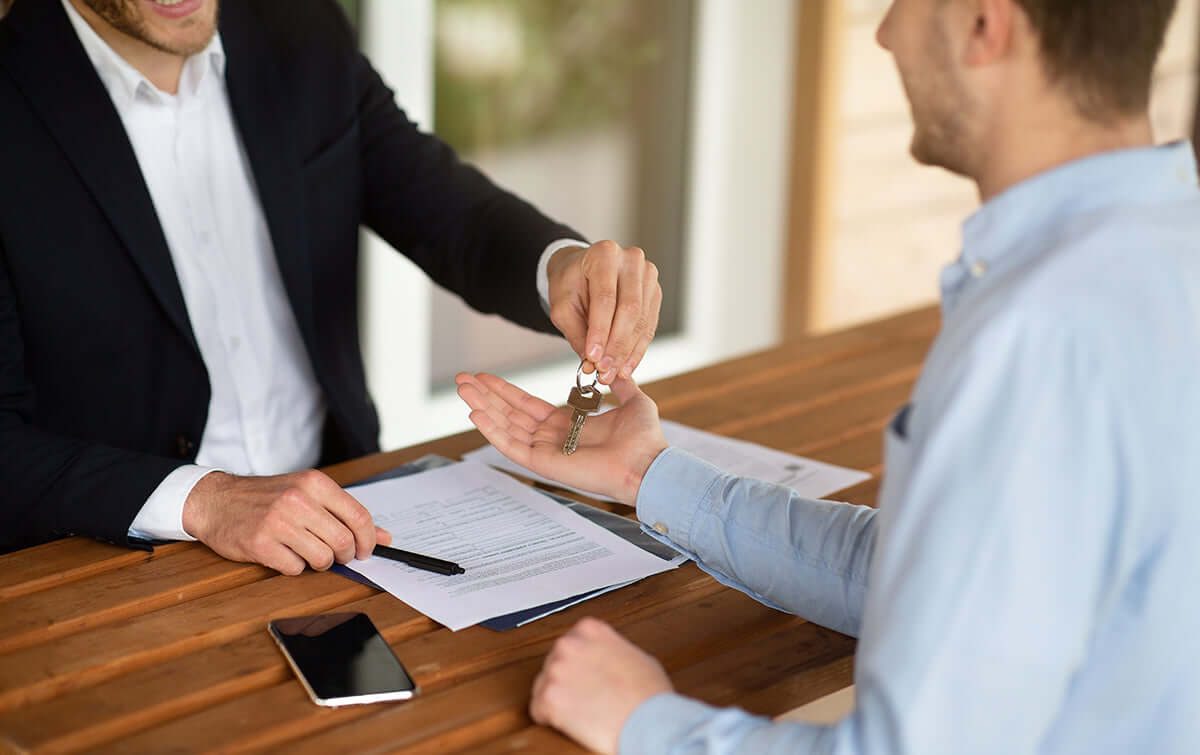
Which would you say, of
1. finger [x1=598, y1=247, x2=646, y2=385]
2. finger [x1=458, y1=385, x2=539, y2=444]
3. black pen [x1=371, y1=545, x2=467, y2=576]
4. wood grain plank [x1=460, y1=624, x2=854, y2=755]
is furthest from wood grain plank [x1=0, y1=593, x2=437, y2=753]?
finger [x1=598, y1=247, x2=646, y2=385]

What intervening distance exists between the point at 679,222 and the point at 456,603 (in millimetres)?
2867

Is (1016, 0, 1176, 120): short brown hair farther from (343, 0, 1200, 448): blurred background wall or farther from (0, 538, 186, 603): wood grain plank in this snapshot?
(343, 0, 1200, 448): blurred background wall

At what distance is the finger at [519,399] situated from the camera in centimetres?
148

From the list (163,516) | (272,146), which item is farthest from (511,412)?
(272,146)

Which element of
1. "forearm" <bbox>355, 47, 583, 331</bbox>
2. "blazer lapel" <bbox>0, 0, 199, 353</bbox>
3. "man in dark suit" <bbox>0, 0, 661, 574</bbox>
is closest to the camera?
"man in dark suit" <bbox>0, 0, 661, 574</bbox>

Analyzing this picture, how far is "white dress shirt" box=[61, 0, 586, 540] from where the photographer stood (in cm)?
189

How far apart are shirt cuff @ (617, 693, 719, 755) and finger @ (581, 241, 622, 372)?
1.92 ft

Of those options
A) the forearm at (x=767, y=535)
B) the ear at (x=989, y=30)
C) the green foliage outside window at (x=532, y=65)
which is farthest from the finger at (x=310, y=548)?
the green foliage outside window at (x=532, y=65)

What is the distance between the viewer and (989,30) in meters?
0.93

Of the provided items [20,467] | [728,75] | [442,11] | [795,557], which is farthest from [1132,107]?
[728,75]

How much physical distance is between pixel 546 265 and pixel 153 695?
971mm

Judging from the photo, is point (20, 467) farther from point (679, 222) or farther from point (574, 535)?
point (679, 222)

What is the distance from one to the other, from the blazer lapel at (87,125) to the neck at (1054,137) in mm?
1204

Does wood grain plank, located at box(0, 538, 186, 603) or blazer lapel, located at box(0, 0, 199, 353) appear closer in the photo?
wood grain plank, located at box(0, 538, 186, 603)
